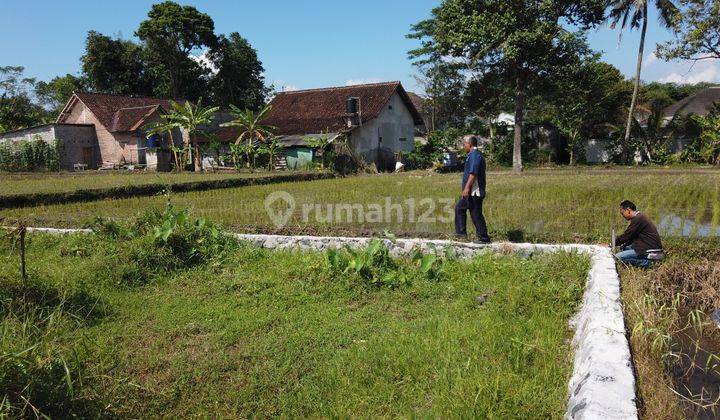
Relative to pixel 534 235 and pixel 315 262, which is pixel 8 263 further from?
pixel 534 235

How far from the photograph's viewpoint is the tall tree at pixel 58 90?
131 feet

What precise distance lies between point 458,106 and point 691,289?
2737cm

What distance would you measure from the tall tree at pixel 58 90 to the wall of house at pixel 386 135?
85.4ft

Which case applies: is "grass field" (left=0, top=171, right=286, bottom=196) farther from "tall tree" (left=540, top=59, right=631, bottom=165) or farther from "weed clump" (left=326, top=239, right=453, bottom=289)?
"tall tree" (left=540, top=59, right=631, bottom=165)

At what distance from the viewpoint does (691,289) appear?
5496 mm

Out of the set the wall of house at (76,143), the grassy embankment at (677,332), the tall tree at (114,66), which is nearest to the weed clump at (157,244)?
the grassy embankment at (677,332)

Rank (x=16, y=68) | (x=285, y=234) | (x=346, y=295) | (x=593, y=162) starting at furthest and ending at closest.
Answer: (x=16, y=68)
(x=593, y=162)
(x=285, y=234)
(x=346, y=295)

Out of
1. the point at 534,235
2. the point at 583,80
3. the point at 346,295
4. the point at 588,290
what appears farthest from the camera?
the point at 583,80

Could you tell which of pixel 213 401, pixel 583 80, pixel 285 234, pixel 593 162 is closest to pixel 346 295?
pixel 213 401

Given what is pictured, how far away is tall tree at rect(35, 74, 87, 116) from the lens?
39.9 m

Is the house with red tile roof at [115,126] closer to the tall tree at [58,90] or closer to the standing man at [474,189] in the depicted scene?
the tall tree at [58,90]

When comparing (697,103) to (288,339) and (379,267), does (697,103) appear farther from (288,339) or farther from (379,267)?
(288,339)

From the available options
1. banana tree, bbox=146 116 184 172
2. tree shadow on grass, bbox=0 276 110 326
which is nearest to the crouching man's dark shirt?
tree shadow on grass, bbox=0 276 110 326

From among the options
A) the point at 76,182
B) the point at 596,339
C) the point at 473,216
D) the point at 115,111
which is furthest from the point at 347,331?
the point at 115,111
